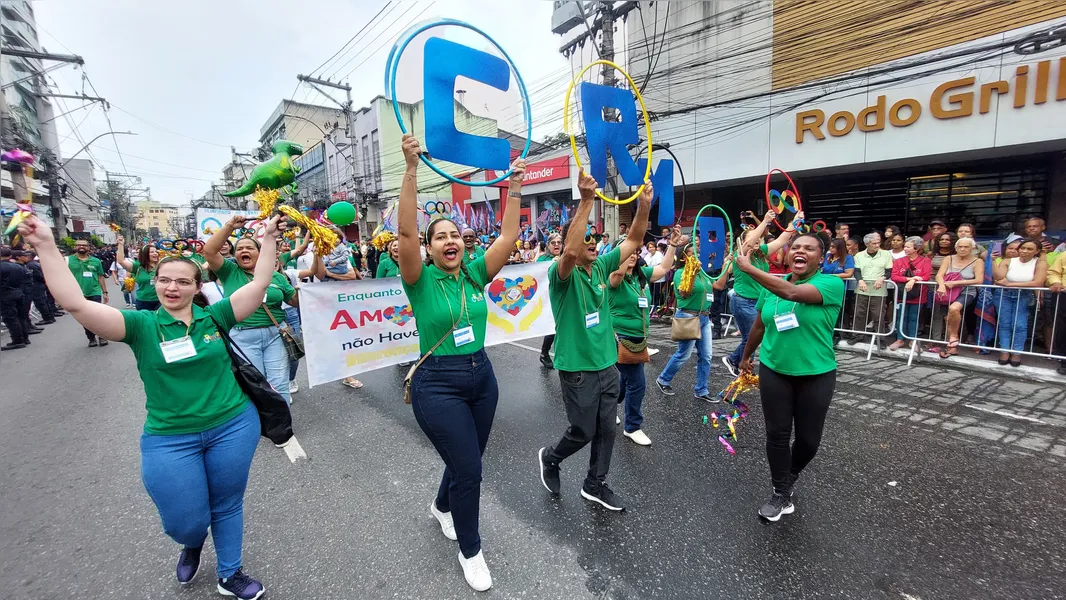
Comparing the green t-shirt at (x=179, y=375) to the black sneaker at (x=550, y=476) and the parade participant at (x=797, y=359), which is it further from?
the parade participant at (x=797, y=359)

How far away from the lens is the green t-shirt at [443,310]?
2.31m

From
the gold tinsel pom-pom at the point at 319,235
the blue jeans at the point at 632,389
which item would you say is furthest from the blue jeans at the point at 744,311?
the gold tinsel pom-pom at the point at 319,235

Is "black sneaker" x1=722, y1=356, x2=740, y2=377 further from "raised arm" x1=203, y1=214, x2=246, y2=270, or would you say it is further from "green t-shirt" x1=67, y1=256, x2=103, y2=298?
"green t-shirt" x1=67, y1=256, x2=103, y2=298

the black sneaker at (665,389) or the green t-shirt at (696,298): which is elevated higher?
the green t-shirt at (696,298)

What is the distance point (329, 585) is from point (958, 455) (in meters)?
4.68

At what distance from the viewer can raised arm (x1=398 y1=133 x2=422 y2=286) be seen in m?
2.10

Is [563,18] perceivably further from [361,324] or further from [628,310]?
[628,310]

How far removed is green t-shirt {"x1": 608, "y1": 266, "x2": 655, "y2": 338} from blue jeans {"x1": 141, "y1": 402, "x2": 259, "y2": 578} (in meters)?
2.62

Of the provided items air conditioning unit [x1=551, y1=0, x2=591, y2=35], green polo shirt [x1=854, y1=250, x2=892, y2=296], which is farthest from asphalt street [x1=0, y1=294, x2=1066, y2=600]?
air conditioning unit [x1=551, y1=0, x2=591, y2=35]

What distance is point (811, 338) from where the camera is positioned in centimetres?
280

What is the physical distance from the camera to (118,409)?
5.32 m

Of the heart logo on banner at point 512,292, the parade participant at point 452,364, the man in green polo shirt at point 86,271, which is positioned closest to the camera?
the parade participant at point 452,364

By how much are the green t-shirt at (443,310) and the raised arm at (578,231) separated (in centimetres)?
58

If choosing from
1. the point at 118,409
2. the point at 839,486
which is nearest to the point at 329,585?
the point at 839,486
